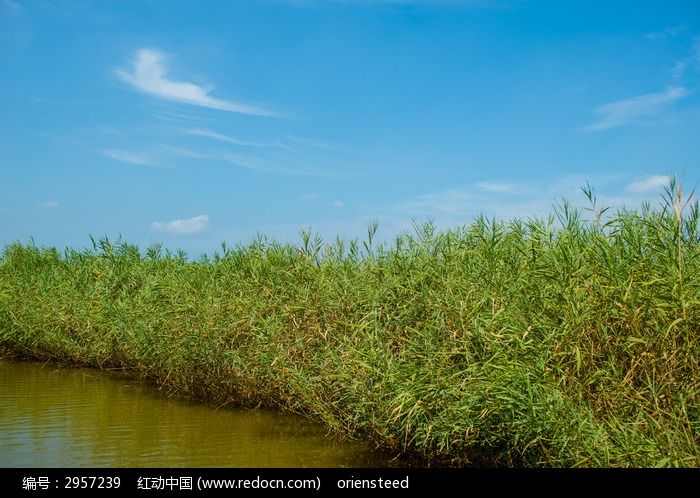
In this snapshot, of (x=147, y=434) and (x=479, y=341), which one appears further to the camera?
(x=147, y=434)

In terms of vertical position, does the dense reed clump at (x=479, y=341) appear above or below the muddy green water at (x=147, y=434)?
above

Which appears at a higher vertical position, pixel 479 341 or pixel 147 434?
pixel 479 341

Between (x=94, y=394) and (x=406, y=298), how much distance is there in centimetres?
470

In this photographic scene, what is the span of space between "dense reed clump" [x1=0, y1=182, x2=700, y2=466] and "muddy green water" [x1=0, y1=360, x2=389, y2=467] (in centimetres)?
28

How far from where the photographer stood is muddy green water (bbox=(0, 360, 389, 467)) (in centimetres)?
548

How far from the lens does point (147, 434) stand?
6.36 meters

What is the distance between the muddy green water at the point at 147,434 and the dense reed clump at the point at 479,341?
0.28 m

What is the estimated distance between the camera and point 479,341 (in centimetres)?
488

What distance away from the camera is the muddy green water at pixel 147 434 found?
5.48 meters

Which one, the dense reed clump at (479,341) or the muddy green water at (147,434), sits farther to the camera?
the muddy green water at (147,434)

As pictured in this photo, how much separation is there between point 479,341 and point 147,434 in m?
3.55
